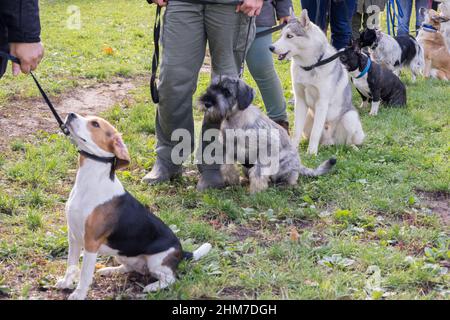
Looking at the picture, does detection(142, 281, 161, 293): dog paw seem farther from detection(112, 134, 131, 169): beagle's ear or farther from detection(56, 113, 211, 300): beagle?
detection(112, 134, 131, 169): beagle's ear

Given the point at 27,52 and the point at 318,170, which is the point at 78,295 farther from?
the point at 318,170

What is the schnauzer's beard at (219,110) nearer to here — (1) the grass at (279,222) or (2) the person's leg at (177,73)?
(2) the person's leg at (177,73)

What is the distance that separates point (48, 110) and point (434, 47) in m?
6.99

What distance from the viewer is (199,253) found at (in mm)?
3795

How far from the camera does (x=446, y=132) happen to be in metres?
6.91

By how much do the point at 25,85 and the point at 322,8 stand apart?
4033mm

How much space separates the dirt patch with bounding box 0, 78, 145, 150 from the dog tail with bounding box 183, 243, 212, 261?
2.88 m

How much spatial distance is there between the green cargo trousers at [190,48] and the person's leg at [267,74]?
1.11 meters

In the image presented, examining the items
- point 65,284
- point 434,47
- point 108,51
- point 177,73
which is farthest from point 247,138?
point 434,47

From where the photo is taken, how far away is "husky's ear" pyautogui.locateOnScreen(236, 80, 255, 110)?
4.81 meters

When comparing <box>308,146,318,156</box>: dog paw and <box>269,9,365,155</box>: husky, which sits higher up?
<box>269,9,365,155</box>: husky

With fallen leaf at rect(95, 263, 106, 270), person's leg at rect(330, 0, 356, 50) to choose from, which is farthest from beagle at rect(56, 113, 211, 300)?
person's leg at rect(330, 0, 356, 50)
